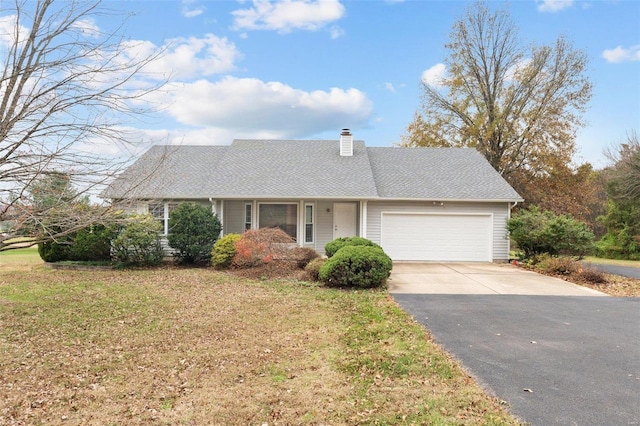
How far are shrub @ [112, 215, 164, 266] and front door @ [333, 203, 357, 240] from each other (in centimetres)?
662

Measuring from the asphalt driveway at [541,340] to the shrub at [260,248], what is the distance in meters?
3.90

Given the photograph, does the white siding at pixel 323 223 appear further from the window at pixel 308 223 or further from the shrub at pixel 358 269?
the shrub at pixel 358 269

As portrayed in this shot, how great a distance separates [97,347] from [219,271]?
708 cm

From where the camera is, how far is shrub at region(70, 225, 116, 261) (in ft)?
43.9

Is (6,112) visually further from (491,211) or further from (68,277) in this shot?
(491,211)

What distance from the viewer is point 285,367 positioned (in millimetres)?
4734

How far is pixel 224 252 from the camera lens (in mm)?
12688

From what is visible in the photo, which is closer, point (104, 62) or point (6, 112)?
point (6, 112)

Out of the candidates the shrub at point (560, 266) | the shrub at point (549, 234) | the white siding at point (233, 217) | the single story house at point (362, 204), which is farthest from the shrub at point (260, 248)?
the shrub at point (549, 234)

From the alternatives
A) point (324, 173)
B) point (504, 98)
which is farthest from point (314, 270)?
point (504, 98)

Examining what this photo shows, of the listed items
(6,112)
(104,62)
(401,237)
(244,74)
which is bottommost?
(401,237)

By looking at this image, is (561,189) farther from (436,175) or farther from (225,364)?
(225,364)

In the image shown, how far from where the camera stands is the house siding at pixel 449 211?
15297 mm

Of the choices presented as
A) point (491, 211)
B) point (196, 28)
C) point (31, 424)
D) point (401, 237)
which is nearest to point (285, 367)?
point (31, 424)
